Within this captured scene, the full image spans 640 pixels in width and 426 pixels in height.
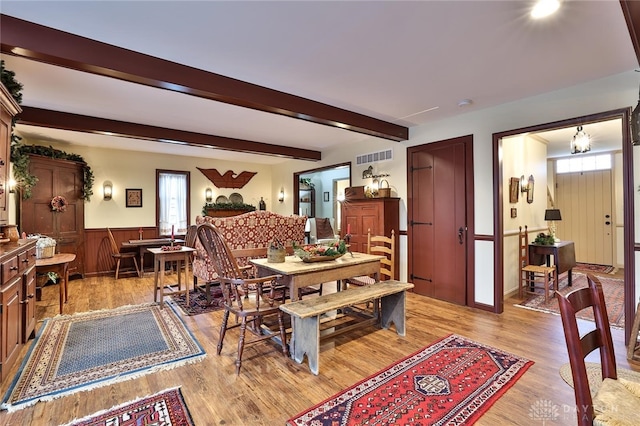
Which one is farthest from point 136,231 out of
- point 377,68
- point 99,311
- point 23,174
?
point 377,68

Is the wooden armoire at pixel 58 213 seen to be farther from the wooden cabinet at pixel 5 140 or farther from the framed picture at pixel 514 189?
the framed picture at pixel 514 189

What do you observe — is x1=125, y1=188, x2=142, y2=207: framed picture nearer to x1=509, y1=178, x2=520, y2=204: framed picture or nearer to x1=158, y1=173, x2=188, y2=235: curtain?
x1=158, y1=173, x2=188, y2=235: curtain

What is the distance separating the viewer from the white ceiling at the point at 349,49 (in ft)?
6.64

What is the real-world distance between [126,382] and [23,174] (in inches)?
146

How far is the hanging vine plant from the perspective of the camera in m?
2.79

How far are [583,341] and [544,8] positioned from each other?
2025 millimetres

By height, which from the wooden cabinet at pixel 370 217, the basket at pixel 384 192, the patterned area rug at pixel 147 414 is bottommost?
the patterned area rug at pixel 147 414

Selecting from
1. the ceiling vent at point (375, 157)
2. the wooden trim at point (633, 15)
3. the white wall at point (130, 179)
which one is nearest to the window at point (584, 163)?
the ceiling vent at point (375, 157)

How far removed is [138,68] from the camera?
8.45 feet

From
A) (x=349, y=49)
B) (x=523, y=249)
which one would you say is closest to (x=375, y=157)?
(x=523, y=249)

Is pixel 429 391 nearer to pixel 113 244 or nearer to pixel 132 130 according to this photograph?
pixel 132 130

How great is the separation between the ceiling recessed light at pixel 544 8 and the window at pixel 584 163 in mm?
6307

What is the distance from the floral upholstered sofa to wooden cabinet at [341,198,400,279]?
94 centimetres

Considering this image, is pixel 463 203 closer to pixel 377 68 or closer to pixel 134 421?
pixel 377 68
